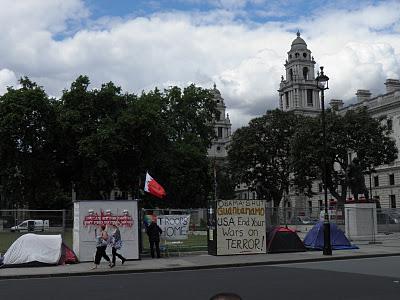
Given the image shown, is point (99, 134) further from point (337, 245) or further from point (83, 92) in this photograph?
point (337, 245)

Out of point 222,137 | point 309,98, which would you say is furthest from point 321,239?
point 222,137

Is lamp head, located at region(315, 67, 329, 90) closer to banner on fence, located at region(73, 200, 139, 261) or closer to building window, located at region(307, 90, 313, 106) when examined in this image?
banner on fence, located at region(73, 200, 139, 261)

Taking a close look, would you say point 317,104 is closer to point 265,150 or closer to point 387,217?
point 265,150

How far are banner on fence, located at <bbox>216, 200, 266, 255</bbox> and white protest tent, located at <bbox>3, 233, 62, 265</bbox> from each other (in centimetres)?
729

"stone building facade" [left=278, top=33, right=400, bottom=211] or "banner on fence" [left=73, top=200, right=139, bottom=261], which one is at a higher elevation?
"stone building facade" [left=278, top=33, right=400, bottom=211]

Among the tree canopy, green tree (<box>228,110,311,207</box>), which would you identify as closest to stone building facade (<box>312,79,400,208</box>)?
green tree (<box>228,110,311,207</box>)

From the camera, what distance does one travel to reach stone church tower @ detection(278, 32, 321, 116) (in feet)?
472

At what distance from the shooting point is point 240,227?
2517cm

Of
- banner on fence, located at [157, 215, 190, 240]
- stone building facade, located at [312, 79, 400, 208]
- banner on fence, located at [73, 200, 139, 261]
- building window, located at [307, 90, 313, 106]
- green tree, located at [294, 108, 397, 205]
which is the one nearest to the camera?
banner on fence, located at [73, 200, 139, 261]

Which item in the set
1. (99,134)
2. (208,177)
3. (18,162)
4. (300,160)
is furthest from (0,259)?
(208,177)

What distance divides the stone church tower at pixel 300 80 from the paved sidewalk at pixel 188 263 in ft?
391

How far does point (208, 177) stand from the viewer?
70.9 metres

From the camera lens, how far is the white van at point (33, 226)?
24.7 meters

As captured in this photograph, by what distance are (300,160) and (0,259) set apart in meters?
44.3
